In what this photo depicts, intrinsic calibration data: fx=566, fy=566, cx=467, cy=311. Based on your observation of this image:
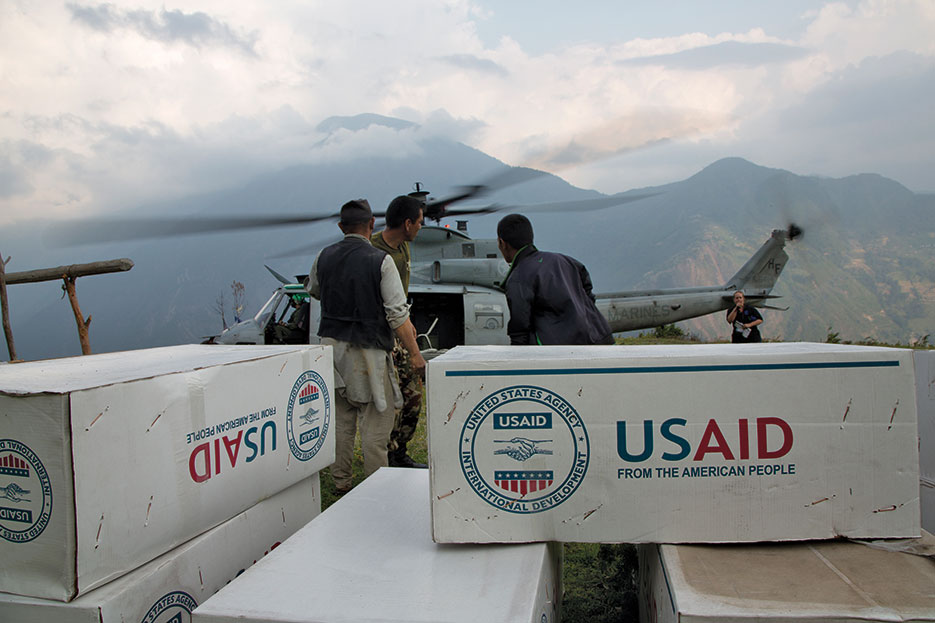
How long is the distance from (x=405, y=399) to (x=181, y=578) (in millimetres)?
2253

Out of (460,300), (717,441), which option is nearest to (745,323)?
(460,300)

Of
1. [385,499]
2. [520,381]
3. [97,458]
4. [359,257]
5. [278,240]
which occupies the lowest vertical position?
[385,499]

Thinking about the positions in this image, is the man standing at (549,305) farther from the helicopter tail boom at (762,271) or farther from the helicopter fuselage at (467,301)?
the helicopter tail boom at (762,271)

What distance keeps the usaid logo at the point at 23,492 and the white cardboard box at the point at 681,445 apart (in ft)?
2.74

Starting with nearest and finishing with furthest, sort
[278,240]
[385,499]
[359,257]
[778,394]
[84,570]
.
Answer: [84,570], [778,394], [385,499], [359,257], [278,240]

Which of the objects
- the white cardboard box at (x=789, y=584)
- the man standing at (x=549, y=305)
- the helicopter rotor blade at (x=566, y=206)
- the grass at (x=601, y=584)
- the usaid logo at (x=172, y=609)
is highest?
the helicopter rotor blade at (x=566, y=206)

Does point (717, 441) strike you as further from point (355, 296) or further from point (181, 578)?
point (355, 296)

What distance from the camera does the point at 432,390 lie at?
1.39m

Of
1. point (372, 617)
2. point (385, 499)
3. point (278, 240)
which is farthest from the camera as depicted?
point (278, 240)

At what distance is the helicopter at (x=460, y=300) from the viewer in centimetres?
817

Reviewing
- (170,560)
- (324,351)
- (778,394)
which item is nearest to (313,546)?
(170,560)

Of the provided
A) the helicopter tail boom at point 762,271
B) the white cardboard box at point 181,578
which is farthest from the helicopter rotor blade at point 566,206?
the helicopter tail boom at point 762,271

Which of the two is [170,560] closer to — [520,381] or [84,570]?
[84,570]

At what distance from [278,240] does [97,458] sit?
141 meters
